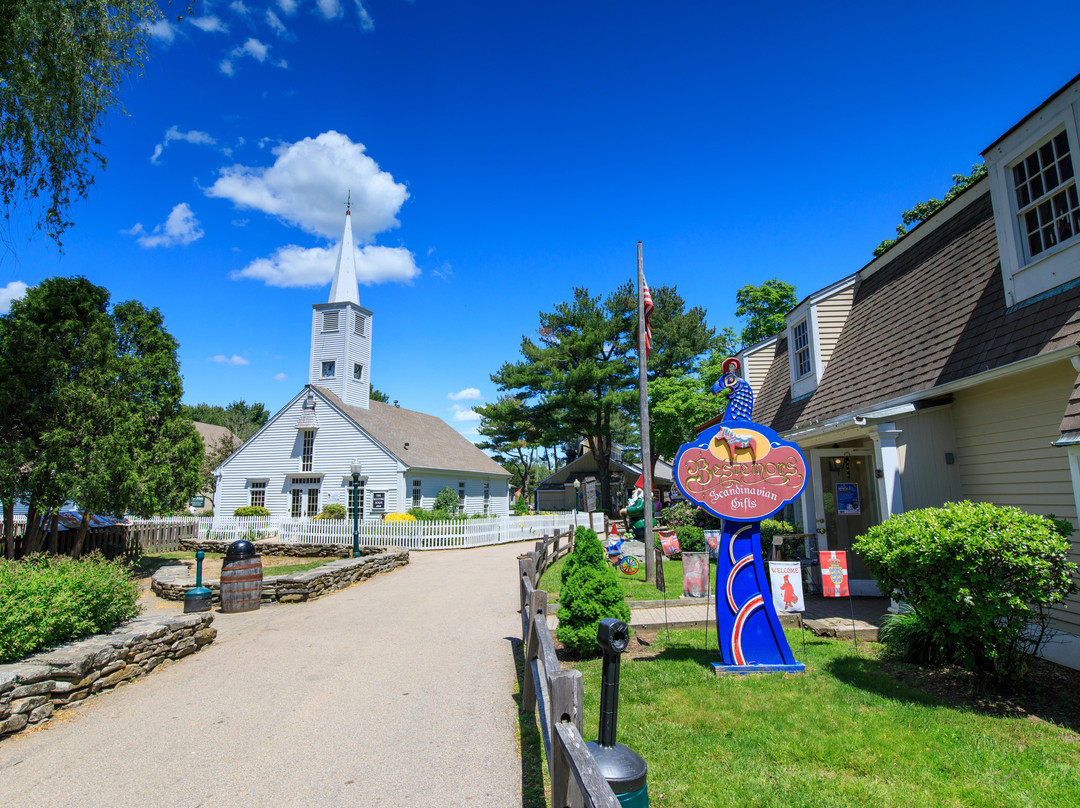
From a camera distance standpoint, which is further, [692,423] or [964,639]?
[692,423]

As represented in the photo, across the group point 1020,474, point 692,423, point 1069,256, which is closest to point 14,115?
point 1069,256

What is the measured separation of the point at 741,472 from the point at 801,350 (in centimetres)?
757

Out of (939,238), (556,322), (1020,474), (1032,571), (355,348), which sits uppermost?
(556,322)

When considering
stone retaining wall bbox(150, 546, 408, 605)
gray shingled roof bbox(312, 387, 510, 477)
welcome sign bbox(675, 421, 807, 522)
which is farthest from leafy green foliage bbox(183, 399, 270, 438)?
welcome sign bbox(675, 421, 807, 522)

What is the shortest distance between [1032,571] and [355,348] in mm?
29086

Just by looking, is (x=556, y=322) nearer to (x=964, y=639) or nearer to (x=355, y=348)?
(x=355, y=348)

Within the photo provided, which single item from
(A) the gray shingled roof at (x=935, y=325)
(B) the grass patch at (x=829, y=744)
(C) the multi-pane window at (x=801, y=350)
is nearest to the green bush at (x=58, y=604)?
(B) the grass patch at (x=829, y=744)

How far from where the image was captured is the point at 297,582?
11.9 metres

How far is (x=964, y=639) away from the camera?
5.18 m

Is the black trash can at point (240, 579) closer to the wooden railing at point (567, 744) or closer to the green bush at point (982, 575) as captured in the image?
the wooden railing at point (567, 744)

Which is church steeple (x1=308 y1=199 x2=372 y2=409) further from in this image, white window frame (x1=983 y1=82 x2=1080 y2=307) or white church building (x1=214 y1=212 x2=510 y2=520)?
white window frame (x1=983 y1=82 x2=1080 y2=307)

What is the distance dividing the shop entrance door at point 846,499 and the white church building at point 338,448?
63.0 ft

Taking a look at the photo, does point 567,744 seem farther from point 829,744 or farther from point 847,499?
point 847,499

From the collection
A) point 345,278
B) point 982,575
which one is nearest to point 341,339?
point 345,278
